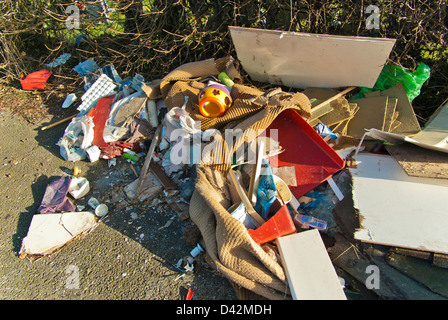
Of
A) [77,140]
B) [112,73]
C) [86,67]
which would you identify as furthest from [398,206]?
[86,67]

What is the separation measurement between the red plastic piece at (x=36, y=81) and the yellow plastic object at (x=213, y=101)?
3.09 meters

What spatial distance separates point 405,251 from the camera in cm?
239

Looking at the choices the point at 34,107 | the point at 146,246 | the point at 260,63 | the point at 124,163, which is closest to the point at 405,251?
the point at 146,246

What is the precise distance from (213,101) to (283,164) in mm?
1043

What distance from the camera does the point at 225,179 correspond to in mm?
2949

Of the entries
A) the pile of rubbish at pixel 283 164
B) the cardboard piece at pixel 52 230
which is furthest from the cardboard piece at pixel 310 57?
the cardboard piece at pixel 52 230

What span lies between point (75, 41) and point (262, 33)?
3.42 m

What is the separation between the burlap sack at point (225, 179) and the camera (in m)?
2.33

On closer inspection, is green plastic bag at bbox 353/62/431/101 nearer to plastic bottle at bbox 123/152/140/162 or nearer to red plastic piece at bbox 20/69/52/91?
plastic bottle at bbox 123/152/140/162

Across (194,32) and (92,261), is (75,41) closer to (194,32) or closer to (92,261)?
(194,32)

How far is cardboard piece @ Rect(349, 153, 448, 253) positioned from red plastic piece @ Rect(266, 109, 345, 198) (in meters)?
0.25

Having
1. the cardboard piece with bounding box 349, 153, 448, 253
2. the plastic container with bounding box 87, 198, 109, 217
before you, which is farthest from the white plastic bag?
the cardboard piece with bounding box 349, 153, 448, 253

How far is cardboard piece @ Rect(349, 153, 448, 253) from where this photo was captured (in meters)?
2.41

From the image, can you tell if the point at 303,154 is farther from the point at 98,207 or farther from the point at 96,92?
the point at 96,92
